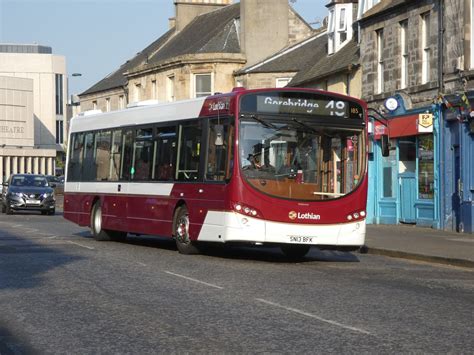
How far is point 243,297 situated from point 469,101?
1591 centimetres

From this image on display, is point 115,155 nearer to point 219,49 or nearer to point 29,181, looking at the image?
point 29,181

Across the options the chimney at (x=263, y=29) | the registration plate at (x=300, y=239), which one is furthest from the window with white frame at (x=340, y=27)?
the registration plate at (x=300, y=239)

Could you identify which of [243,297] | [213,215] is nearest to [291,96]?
[213,215]

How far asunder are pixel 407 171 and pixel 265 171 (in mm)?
14802

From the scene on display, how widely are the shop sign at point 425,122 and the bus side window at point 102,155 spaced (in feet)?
31.5

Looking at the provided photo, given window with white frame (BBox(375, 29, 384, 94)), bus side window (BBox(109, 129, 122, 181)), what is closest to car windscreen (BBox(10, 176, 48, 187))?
window with white frame (BBox(375, 29, 384, 94))

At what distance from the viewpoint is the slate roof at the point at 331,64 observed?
3691cm

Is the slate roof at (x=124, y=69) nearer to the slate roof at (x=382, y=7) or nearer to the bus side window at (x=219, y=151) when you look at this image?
the slate roof at (x=382, y=7)

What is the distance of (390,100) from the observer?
31250mm

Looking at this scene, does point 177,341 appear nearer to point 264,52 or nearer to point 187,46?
point 264,52

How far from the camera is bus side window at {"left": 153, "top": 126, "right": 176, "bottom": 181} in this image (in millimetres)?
20859

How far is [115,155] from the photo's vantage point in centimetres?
2380

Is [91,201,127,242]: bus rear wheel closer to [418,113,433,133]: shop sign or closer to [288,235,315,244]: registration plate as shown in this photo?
[288,235,315,244]: registration plate

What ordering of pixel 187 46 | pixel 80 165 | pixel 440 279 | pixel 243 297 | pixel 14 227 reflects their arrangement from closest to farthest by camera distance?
pixel 243 297 < pixel 440 279 < pixel 80 165 < pixel 14 227 < pixel 187 46
